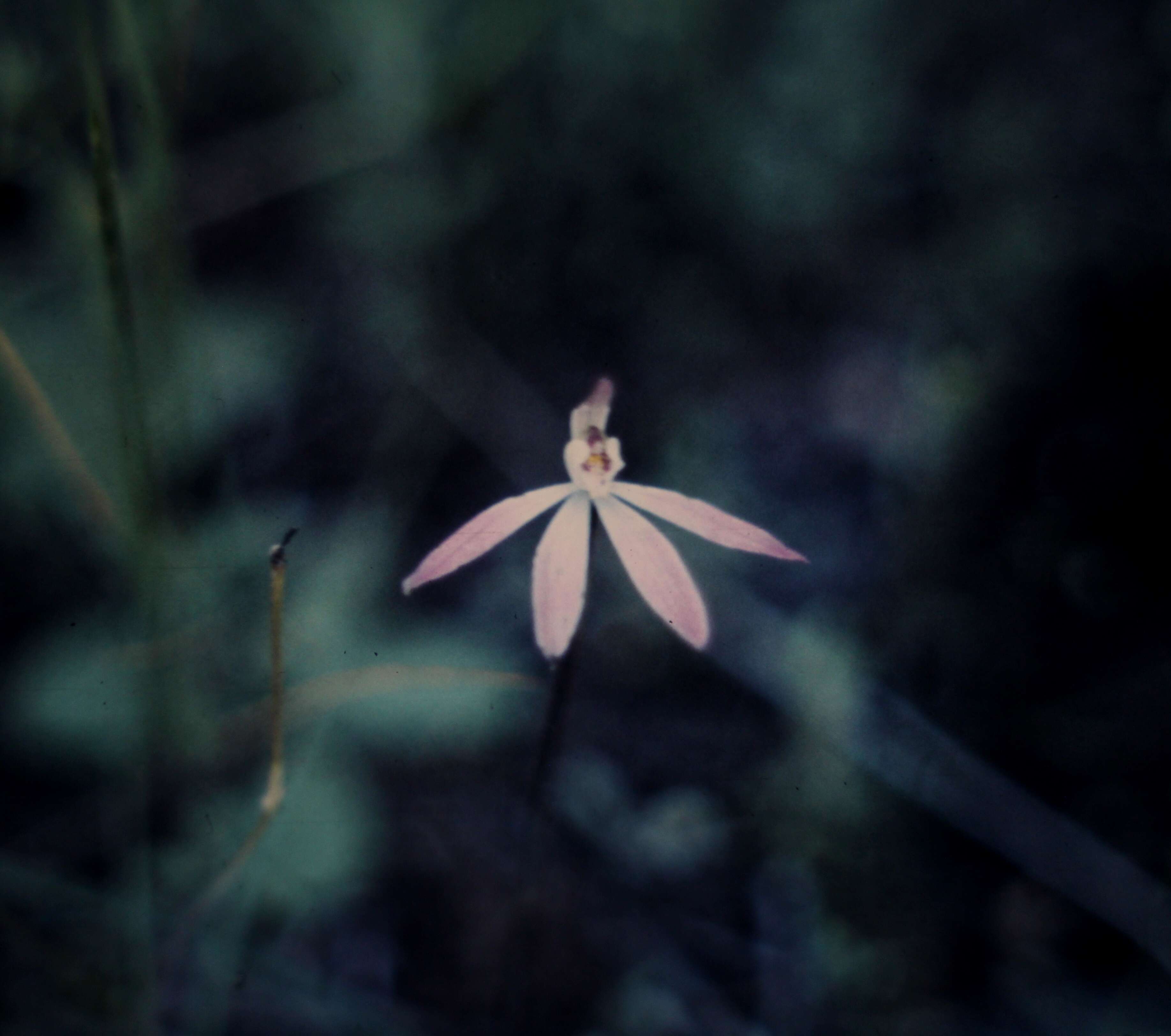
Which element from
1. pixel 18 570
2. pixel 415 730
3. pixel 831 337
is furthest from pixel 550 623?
pixel 831 337

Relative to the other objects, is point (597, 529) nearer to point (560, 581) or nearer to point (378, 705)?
point (560, 581)

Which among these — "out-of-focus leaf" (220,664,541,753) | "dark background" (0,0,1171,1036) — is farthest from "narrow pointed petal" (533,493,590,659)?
"out-of-focus leaf" (220,664,541,753)

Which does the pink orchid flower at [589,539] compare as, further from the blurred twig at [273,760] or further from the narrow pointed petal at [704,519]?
the blurred twig at [273,760]

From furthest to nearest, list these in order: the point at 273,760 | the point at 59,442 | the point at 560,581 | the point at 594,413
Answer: the point at 59,442, the point at 273,760, the point at 594,413, the point at 560,581

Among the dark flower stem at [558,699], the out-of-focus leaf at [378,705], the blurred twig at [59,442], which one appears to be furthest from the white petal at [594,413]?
the blurred twig at [59,442]

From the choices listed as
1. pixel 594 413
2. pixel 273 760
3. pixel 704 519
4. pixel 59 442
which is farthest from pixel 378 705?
pixel 704 519

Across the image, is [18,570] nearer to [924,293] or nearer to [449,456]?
[449,456]

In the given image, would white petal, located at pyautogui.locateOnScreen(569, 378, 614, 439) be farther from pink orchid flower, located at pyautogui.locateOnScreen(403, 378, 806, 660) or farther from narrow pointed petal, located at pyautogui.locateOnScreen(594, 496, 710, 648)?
narrow pointed petal, located at pyautogui.locateOnScreen(594, 496, 710, 648)
